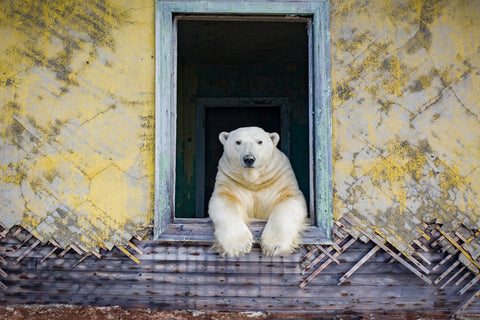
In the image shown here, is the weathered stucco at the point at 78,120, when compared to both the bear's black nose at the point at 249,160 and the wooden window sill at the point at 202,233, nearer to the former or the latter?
the wooden window sill at the point at 202,233

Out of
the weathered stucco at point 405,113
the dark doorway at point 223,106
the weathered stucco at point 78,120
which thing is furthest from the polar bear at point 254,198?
the dark doorway at point 223,106

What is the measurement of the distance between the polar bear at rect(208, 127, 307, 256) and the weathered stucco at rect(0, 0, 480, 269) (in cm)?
41

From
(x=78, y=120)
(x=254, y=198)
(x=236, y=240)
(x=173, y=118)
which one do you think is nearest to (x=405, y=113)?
(x=254, y=198)

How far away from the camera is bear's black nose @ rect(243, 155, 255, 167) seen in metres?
2.80

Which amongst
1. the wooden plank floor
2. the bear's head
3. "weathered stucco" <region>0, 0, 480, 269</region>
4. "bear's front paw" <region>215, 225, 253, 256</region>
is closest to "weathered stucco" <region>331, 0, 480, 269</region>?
"weathered stucco" <region>0, 0, 480, 269</region>

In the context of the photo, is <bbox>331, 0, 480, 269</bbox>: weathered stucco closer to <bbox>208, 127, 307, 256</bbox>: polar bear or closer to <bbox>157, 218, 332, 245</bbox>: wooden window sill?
<bbox>157, 218, 332, 245</bbox>: wooden window sill

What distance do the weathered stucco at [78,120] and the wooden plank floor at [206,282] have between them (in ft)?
0.79

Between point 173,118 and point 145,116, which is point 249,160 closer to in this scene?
point 173,118

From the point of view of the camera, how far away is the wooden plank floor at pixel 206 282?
284 centimetres

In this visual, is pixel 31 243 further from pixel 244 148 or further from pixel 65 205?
pixel 244 148

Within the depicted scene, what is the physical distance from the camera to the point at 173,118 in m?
2.92

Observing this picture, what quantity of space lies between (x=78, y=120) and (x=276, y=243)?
1.63m

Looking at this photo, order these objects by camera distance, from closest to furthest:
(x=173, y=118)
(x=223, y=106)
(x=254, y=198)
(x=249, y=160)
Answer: (x=249, y=160) → (x=173, y=118) → (x=254, y=198) → (x=223, y=106)

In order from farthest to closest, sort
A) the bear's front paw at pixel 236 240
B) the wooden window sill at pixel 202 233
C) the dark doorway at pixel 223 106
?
1. the dark doorway at pixel 223 106
2. the wooden window sill at pixel 202 233
3. the bear's front paw at pixel 236 240
